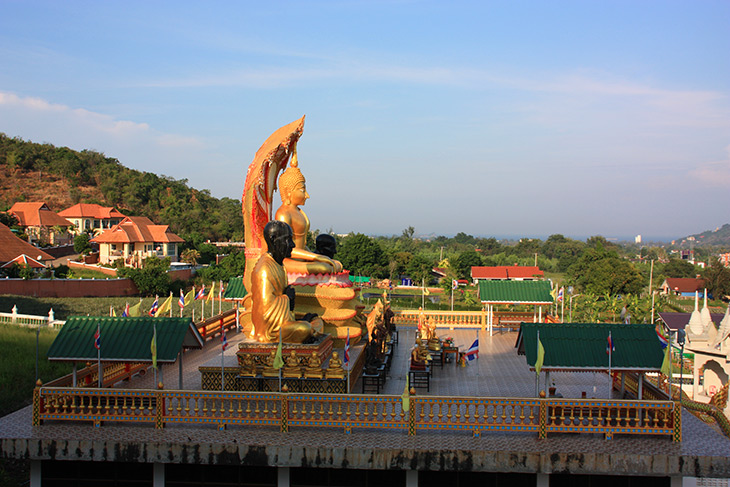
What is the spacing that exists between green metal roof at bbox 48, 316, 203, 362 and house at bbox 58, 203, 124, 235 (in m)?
59.6

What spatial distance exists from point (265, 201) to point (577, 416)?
28.0 feet

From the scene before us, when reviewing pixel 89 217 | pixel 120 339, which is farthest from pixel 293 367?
pixel 89 217

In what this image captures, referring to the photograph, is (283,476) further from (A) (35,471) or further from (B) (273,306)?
(A) (35,471)

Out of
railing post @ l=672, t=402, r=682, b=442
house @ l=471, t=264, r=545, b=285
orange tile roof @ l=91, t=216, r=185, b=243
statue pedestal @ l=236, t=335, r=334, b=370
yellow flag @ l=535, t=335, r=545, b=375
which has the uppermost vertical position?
orange tile roof @ l=91, t=216, r=185, b=243

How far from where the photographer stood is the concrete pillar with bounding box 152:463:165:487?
9.70 m

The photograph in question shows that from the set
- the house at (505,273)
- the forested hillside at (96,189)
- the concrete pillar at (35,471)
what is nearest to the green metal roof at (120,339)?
the concrete pillar at (35,471)

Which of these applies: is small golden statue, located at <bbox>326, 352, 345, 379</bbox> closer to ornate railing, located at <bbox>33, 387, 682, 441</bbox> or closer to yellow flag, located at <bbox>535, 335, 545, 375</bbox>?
ornate railing, located at <bbox>33, 387, 682, 441</bbox>

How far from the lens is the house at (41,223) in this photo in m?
59.8

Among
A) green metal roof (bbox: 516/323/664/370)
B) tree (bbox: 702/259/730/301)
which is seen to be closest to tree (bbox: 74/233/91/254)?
green metal roof (bbox: 516/323/664/370)

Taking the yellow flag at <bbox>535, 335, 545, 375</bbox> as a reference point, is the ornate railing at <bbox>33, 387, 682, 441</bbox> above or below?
below

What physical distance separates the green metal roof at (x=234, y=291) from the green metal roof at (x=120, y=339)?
298 inches

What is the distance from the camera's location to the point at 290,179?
1472cm

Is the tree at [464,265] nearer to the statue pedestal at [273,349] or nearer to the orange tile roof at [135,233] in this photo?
the orange tile roof at [135,233]

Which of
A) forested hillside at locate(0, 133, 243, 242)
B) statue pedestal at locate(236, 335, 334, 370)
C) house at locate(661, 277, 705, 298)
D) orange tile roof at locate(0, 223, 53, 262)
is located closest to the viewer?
statue pedestal at locate(236, 335, 334, 370)
